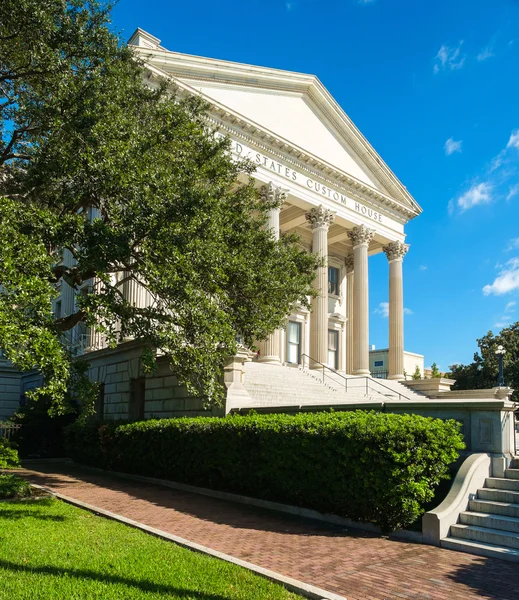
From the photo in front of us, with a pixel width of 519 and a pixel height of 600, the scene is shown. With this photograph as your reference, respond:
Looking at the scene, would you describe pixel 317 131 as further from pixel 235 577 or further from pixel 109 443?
pixel 235 577

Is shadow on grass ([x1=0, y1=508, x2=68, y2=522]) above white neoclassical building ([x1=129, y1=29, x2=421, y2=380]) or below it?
below

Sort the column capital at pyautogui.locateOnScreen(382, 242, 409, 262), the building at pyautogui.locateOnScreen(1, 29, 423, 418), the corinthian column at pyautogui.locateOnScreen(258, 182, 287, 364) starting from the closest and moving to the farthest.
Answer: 1. the building at pyautogui.locateOnScreen(1, 29, 423, 418)
2. the corinthian column at pyautogui.locateOnScreen(258, 182, 287, 364)
3. the column capital at pyautogui.locateOnScreen(382, 242, 409, 262)

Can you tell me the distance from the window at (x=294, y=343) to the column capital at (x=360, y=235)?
6859 millimetres

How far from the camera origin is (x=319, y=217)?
32.1 metres

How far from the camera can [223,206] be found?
53.8 ft

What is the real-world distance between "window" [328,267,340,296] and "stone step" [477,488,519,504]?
1246 inches

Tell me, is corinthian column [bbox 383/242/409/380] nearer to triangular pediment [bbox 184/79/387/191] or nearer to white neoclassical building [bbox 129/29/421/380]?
white neoclassical building [bbox 129/29/421/380]

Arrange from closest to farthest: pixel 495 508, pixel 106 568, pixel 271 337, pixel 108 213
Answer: pixel 106 568 → pixel 495 508 → pixel 108 213 → pixel 271 337

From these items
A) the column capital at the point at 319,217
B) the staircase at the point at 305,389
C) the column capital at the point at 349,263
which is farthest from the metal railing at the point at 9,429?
the column capital at the point at 349,263

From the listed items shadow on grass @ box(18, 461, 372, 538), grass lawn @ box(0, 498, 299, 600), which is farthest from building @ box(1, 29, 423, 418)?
grass lawn @ box(0, 498, 299, 600)

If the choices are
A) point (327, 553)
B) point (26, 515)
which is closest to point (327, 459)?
point (327, 553)

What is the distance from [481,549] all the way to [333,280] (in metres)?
33.9

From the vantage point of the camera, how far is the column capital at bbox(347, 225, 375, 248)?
34.6 metres

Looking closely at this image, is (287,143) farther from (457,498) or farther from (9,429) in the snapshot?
(457,498)
